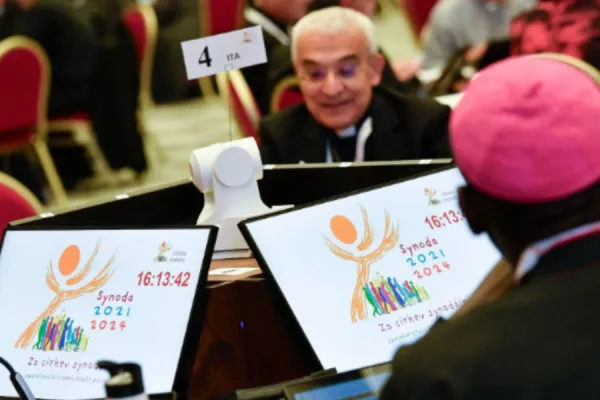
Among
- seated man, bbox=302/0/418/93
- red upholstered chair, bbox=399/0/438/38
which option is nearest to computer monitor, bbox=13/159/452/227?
seated man, bbox=302/0/418/93

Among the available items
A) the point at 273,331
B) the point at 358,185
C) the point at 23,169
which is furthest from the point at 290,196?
the point at 23,169

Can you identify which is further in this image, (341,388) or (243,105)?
(243,105)

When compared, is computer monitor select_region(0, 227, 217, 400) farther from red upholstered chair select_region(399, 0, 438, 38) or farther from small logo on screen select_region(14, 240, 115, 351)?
red upholstered chair select_region(399, 0, 438, 38)

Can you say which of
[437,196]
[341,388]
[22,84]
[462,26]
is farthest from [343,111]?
[22,84]

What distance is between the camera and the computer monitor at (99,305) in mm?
1501

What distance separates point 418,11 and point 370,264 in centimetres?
388

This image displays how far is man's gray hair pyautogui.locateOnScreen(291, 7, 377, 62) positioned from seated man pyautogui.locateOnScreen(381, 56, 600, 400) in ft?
4.76

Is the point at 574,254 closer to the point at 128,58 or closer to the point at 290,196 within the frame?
the point at 290,196

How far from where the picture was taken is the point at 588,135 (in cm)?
100

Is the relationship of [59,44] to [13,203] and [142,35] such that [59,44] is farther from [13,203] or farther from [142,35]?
[13,203]

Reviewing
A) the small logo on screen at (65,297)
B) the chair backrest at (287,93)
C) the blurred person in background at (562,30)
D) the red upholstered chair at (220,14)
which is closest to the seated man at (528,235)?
the small logo on screen at (65,297)

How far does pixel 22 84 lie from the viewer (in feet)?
14.8

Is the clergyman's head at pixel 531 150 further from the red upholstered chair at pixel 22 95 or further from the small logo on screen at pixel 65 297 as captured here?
the red upholstered chair at pixel 22 95
